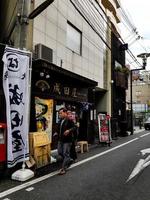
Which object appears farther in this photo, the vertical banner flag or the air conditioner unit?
the air conditioner unit

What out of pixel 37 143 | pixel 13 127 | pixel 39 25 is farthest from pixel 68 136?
pixel 39 25

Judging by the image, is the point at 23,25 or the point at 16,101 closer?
the point at 16,101

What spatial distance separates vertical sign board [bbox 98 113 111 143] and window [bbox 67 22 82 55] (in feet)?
13.2

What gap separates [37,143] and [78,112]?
7.05 metres

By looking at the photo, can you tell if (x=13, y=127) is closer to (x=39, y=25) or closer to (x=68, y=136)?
(x=68, y=136)

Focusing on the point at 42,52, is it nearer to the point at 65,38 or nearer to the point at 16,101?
the point at 65,38

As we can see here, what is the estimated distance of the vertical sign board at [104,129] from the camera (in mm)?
15898

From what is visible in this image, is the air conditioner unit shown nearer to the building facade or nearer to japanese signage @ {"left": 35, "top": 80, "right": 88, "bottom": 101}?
the building facade

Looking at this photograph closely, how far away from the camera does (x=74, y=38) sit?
1639cm

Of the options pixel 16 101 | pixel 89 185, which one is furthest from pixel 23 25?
pixel 89 185

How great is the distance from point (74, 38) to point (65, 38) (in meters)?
1.71

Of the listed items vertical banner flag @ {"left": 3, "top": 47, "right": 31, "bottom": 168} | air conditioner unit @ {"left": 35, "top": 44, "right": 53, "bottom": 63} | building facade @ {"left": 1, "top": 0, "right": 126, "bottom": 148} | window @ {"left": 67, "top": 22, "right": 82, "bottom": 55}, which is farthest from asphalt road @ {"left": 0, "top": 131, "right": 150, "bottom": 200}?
window @ {"left": 67, "top": 22, "right": 82, "bottom": 55}

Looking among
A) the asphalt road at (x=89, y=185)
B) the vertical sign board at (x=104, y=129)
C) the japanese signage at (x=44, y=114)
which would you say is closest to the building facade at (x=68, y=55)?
the japanese signage at (x=44, y=114)

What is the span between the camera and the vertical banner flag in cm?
780
